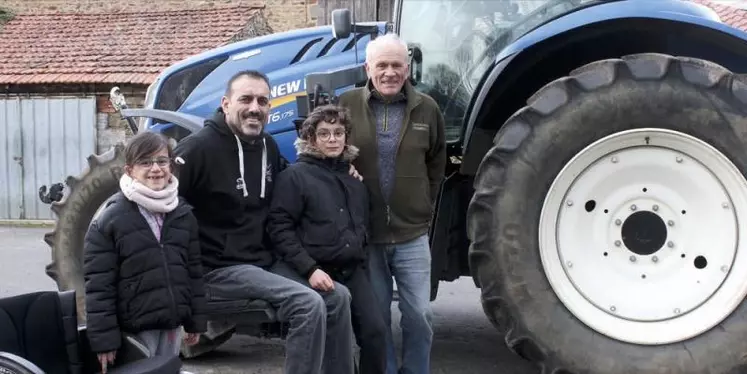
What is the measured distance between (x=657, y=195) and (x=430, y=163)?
105cm

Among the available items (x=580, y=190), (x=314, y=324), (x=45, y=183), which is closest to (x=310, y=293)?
(x=314, y=324)

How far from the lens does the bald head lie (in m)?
3.80

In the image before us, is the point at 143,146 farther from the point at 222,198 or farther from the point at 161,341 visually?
the point at 161,341

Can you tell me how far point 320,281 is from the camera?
11.9ft

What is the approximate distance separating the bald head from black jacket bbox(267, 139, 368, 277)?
35cm

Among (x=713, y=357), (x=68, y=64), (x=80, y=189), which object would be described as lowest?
(x=713, y=357)

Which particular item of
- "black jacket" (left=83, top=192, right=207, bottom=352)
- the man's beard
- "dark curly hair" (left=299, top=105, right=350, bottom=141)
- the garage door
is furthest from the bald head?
the garage door

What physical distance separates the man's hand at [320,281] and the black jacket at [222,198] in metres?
0.25

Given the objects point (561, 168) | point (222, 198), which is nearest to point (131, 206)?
point (222, 198)

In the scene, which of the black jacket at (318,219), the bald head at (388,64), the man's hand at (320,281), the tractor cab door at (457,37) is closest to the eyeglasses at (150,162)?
the black jacket at (318,219)

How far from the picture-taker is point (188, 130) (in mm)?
5020

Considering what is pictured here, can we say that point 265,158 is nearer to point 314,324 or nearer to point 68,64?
point 314,324

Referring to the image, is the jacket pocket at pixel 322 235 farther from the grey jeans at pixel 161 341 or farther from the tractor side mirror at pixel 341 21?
the tractor side mirror at pixel 341 21

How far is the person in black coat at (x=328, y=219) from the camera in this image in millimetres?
3666
